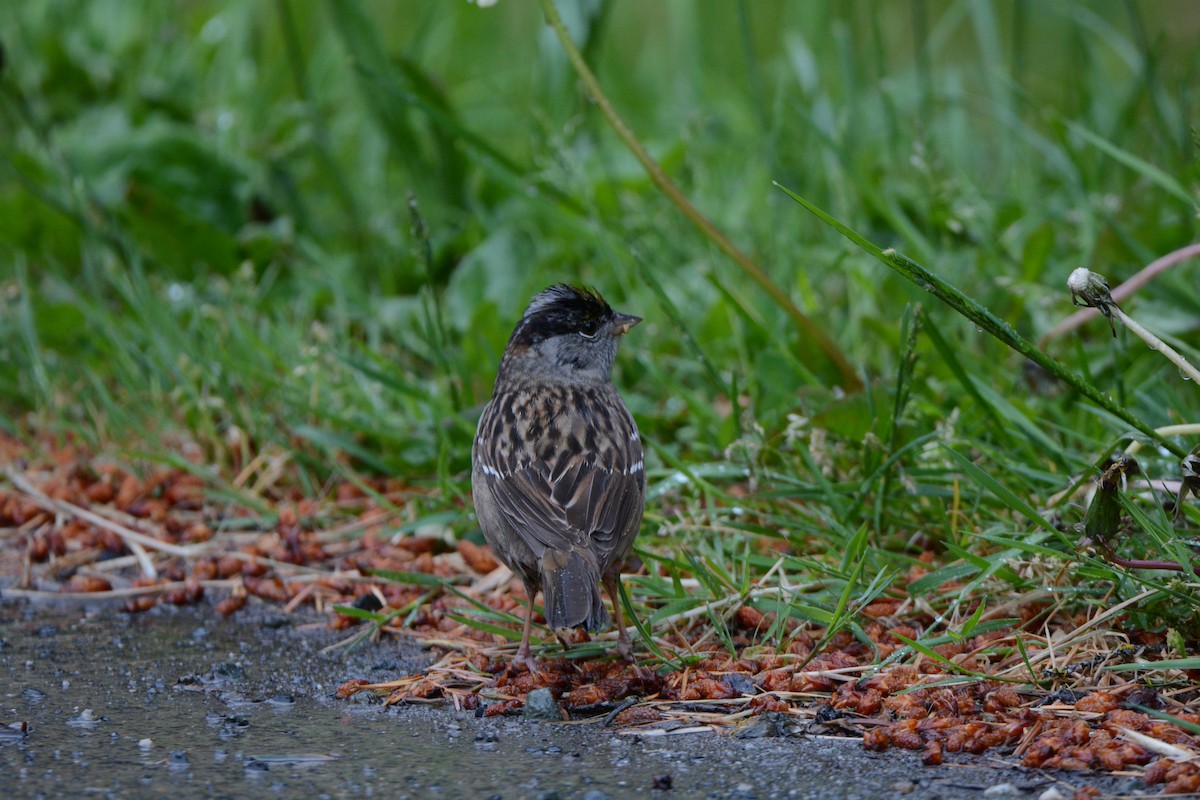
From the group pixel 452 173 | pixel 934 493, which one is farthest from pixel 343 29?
pixel 934 493

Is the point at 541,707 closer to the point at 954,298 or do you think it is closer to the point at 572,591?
the point at 572,591

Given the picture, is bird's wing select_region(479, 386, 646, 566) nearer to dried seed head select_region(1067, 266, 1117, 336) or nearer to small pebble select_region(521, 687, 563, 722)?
small pebble select_region(521, 687, 563, 722)

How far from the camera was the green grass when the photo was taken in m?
4.41

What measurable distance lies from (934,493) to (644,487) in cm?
93

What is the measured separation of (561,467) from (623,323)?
1.01 metres

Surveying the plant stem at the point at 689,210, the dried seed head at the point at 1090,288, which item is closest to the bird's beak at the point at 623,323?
the plant stem at the point at 689,210

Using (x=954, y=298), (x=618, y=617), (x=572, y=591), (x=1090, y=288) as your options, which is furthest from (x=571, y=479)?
(x=1090, y=288)

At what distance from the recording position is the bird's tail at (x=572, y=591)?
367 cm

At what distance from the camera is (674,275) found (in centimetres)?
595

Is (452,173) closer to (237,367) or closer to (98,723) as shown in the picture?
(237,367)

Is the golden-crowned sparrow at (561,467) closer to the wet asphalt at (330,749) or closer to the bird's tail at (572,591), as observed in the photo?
the bird's tail at (572,591)

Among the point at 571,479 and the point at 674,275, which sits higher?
the point at 674,275

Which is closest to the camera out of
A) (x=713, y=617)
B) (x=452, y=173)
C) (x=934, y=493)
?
(x=713, y=617)

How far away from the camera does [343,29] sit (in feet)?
21.3
